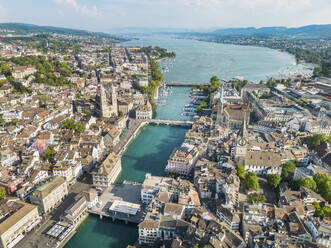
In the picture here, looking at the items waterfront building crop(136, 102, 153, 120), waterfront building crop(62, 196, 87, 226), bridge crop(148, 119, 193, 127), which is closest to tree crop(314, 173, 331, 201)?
bridge crop(148, 119, 193, 127)

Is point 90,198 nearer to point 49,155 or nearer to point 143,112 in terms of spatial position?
point 49,155

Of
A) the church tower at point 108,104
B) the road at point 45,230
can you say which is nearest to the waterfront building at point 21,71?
the church tower at point 108,104

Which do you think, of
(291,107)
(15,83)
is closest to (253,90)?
(291,107)

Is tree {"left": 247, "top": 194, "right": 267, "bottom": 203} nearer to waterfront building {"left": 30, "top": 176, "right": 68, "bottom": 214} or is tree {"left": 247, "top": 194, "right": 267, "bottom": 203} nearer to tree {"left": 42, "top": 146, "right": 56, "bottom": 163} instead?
waterfront building {"left": 30, "top": 176, "right": 68, "bottom": 214}

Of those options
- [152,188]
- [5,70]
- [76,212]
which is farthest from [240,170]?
[5,70]

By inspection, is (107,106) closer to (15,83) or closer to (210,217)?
(15,83)

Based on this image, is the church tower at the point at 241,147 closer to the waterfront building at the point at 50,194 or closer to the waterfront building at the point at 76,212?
the waterfront building at the point at 76,212
